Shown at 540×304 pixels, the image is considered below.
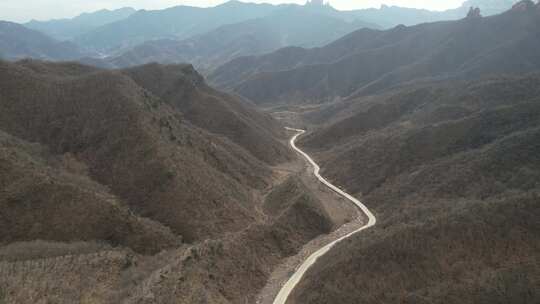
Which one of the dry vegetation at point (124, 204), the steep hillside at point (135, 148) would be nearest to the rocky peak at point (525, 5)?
the dry vegetation at point (124, 204)

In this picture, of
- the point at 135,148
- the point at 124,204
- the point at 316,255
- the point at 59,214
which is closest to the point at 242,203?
the point at 316,255

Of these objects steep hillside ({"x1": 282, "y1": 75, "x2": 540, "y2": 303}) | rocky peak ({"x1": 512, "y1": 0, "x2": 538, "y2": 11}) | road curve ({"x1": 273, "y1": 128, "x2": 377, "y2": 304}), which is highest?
rocky peak ({"x1": 512, "y1": 0, "x2": 538, "y2": 11})

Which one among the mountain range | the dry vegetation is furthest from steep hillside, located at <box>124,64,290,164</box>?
the dry vegetation

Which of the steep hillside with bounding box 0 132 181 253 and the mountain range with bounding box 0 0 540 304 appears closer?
the mountain range with bounding box 0 0 540 304

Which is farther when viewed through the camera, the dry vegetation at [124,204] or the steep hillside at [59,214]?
the steep hillside at [59,214]

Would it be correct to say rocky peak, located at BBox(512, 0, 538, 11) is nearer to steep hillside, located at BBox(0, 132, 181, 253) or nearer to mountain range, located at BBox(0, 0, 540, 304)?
mountain range, located at BBox(0, 0, 540, 304)

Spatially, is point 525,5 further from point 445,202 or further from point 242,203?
point 242,203

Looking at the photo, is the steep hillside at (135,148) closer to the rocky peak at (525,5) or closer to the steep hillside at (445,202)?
the steep hillside at (445,202)
